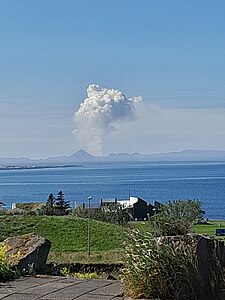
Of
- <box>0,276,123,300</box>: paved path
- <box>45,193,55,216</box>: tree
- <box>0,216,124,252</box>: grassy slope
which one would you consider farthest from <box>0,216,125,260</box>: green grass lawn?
<box>0,276,123,300</box>: paved path

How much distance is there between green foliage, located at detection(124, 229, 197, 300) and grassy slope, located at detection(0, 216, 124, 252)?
13.6 meters

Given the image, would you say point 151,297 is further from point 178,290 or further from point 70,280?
point 70,280

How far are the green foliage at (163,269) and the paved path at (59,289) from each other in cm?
33

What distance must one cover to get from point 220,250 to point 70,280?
243 centimetres

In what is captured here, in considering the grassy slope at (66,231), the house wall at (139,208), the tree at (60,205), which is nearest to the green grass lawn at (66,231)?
the grassy slope at (66,231)

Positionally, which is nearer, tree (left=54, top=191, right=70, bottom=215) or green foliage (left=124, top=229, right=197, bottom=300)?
green foliage (left=124, top=229, right=197, bottom=300)

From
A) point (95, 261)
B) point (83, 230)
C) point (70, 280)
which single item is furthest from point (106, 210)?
point (70, 280)

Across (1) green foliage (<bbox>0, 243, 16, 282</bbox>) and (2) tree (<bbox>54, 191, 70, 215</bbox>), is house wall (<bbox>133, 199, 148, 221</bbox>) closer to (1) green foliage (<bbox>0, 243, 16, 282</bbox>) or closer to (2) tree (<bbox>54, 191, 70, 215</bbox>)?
(2) tree (<bbox>54, 191, 70, 215</bbox>)

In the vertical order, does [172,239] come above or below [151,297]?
above

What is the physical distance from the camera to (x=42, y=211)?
37438 millimetres

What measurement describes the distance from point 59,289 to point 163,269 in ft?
5.10

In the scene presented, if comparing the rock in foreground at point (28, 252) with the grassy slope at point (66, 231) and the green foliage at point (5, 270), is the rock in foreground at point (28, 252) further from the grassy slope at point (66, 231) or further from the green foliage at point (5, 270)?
the grassy slope at point (66, 231)

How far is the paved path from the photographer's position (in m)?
8.27

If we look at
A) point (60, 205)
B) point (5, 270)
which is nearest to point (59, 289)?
point (5, 270)
